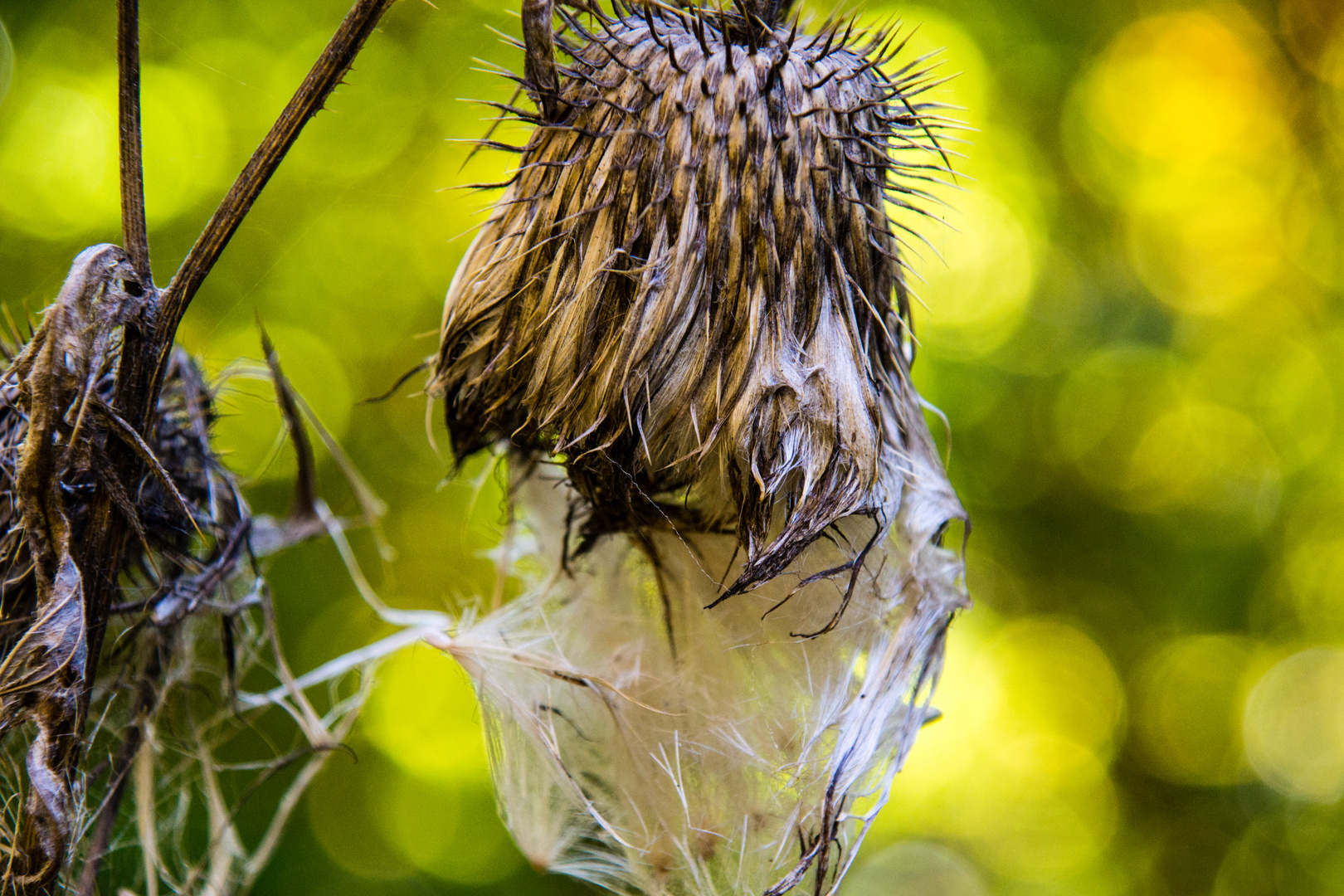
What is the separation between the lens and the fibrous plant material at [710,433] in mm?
456

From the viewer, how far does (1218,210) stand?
244 cm

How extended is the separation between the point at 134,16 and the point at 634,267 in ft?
0.88

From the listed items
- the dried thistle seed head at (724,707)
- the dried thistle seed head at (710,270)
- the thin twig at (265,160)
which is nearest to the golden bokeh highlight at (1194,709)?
the dried thistle seed head at (724,707)

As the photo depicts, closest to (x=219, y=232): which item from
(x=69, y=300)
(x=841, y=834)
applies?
(x=69, y=300)

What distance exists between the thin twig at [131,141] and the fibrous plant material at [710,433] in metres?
0.16

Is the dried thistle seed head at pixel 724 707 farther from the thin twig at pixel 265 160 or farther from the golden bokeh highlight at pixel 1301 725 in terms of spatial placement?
the golden bokeh highlight at pixel 1301 725

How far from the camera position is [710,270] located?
46 centimetres

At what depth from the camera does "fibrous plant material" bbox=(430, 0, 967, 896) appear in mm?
456

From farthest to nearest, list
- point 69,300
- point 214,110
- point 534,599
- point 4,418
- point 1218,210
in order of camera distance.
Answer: point 1218,210 → point 214,110 → point 534,599 → point 4,418 → point 69,300

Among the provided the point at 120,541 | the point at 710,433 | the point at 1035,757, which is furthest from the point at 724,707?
the point at 1035,757

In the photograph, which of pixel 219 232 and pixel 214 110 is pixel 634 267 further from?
pixel 214 110

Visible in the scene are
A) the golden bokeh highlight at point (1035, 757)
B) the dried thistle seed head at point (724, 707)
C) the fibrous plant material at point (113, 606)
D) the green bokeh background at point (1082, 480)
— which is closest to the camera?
the fibrous plant material at point (113, 606)

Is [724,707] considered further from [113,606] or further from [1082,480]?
[1082,480]

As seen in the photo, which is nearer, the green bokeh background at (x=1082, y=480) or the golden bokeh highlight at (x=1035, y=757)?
the green bokeh background at (x=1082, y=480)
